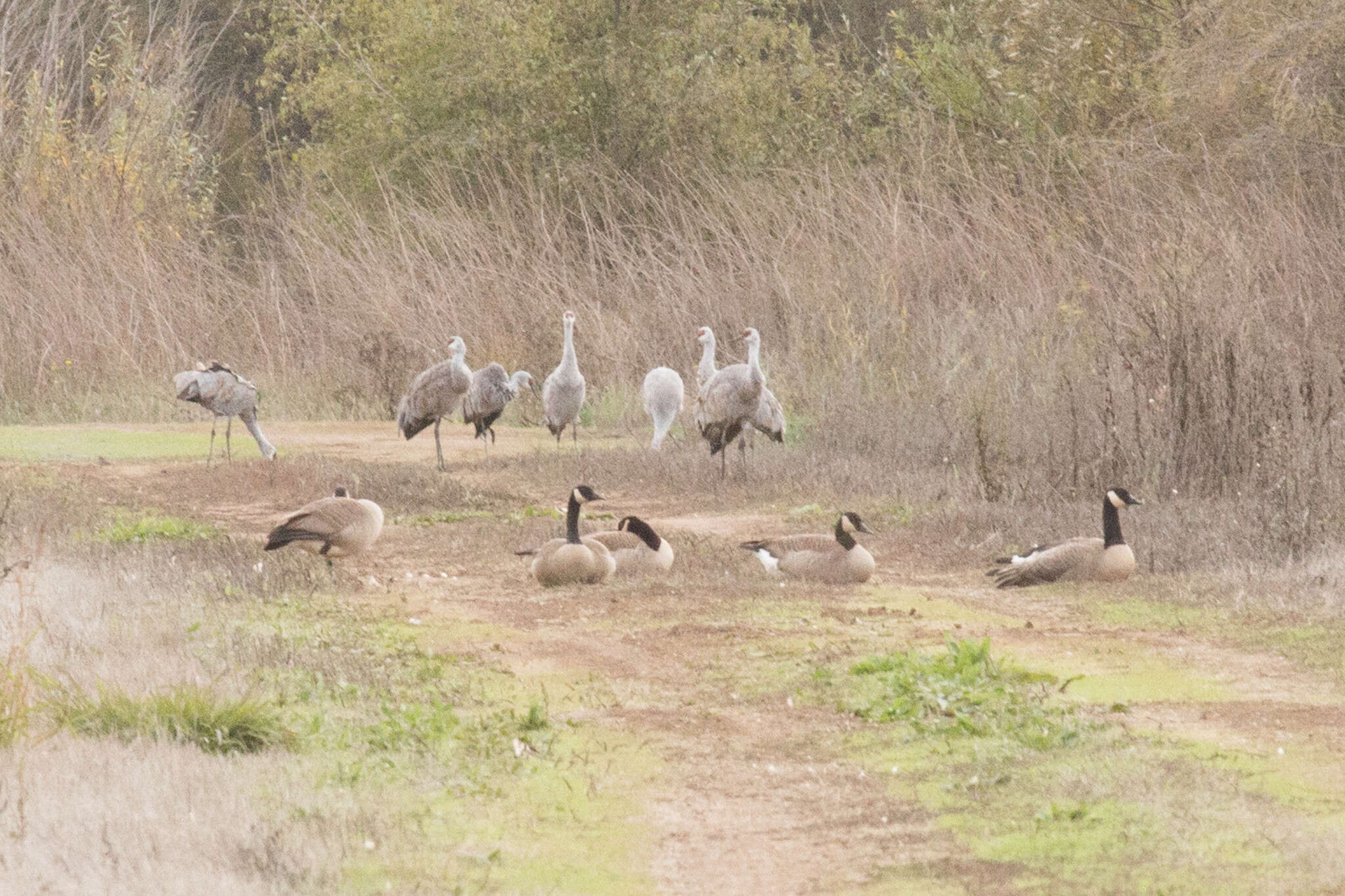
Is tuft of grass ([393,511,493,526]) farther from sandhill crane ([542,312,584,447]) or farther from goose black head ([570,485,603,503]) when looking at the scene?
sandhill crane ([542,312,584,447])

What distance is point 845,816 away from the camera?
5953mm

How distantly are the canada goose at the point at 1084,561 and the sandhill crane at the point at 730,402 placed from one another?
4.70 metres

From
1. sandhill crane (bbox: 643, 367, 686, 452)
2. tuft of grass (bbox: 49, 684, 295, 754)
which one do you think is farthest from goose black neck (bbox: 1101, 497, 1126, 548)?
sandhill crane (bbox: 643, 367, 686, 452)

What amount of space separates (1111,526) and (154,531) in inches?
226

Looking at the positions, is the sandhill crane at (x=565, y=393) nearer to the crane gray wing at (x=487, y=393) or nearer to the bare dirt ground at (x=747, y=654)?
the crane gray wing at (x=487, y=393)

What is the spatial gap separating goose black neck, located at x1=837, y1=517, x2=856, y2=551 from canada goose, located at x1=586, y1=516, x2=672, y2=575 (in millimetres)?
985

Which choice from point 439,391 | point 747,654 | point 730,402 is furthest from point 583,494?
point 439,391

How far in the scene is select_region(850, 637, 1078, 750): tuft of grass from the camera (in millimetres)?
6980

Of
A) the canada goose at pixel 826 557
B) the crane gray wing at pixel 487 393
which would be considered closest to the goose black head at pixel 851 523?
the canada goose at pixel 826 557

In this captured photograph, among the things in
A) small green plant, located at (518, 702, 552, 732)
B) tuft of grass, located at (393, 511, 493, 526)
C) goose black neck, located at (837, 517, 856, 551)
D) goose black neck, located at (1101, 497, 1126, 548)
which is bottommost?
small green plant, located at (518, 702, 552, 732)

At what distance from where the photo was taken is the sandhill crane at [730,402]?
14.9 m

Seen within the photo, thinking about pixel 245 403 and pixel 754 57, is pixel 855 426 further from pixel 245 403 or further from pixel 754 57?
pixel 754 57

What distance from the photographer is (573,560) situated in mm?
10234

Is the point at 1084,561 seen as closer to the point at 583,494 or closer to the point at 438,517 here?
the point at 583,494
